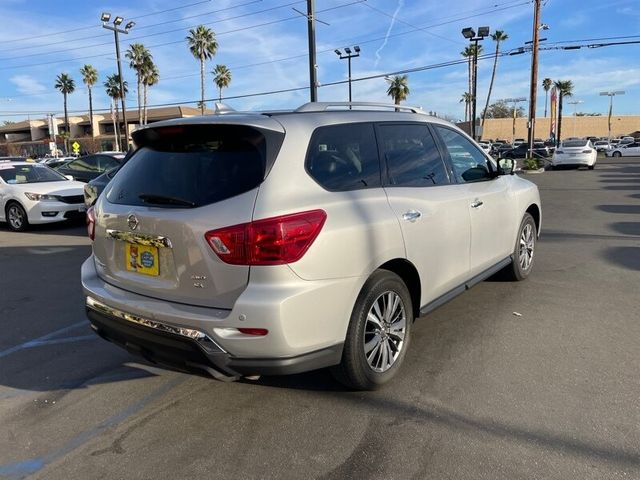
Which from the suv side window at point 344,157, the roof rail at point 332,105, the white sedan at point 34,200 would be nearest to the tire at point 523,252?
the roof rail at point 332,105

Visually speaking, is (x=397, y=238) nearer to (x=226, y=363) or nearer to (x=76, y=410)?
(x=226, y=363)

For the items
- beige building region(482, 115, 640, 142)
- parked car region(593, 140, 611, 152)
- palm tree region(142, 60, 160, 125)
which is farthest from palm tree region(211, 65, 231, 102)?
beige building region(482, 115, 640, 142)

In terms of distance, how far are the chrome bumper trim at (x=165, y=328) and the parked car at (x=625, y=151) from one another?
4901cm

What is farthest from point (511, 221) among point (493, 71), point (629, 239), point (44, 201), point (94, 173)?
point (493, 71)

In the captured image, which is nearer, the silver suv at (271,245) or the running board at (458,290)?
the silver suv at (271,245)

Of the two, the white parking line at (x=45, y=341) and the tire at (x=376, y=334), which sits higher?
the tire at (x=376, y=334)

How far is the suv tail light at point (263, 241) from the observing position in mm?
2760

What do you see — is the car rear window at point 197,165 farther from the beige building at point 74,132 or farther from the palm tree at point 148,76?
the beige building at point 74,132

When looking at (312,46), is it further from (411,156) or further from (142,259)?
(142,259)

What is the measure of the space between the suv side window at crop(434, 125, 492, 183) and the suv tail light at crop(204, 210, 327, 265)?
2178mm

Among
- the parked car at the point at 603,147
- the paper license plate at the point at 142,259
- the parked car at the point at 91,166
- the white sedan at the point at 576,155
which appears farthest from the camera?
the parked car at the point at 603,147

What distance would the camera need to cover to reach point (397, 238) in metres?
3.45

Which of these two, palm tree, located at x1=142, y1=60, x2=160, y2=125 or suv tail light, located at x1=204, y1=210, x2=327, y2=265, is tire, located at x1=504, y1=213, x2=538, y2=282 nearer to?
suv tail light, located at x1=204, y1=210, x2=327, y2=265

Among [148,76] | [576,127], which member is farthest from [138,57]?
[576,127]
